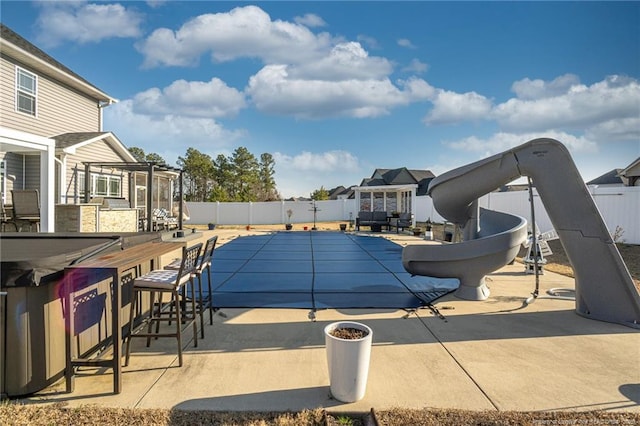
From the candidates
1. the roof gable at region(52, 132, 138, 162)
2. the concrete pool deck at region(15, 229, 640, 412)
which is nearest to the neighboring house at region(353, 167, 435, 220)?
the roof gable at region(52, 132, 138, 162)

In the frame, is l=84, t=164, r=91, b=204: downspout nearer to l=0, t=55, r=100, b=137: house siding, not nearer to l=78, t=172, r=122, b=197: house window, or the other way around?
l=78, t=172, r=122, b=197: house window

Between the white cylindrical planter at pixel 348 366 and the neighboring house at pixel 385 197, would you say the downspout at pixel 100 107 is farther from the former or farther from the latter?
the white cylindrical planter at pixel 348 366

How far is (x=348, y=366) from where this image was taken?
7.86 ft

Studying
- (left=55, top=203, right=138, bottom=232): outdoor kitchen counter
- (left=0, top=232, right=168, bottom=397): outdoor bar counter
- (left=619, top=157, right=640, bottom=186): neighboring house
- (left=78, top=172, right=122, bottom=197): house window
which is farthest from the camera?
(left=619, top=157, right=640, bottom=186): neighboring house

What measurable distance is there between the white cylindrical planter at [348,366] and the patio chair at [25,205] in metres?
8.50

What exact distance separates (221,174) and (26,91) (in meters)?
21.9

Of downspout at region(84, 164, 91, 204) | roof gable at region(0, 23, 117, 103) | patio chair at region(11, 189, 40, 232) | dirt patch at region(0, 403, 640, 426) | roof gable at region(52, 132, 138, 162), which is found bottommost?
dirt patch at region(0, 403, 640, 426)

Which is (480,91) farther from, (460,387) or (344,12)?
(460,387)

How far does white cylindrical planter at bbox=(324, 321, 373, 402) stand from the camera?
2371 millimetres

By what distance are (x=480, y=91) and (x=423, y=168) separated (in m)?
23.9

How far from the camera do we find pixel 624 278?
13.4ft

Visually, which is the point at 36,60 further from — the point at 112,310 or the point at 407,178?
the point at 407,178

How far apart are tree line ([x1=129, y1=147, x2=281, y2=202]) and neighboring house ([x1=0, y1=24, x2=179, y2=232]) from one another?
16.4m

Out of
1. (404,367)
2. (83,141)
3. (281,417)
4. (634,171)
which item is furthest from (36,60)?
(634,171)
